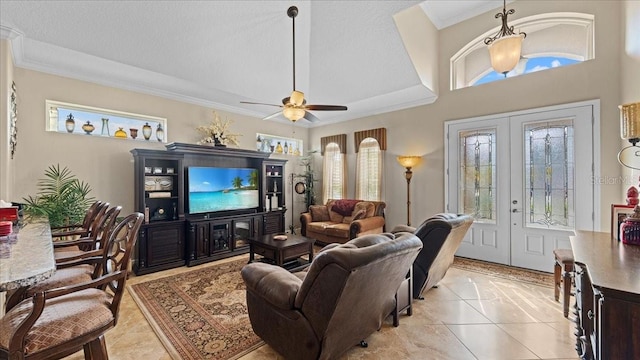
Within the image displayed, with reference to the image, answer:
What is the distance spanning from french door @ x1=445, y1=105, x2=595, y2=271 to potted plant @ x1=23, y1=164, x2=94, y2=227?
5.75 m

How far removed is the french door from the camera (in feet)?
12.2

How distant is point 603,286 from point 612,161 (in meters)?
3.57

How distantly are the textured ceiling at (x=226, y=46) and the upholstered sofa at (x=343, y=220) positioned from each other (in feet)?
7.21

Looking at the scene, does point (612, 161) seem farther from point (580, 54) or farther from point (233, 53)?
point (233, 53)

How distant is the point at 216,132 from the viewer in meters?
5.04

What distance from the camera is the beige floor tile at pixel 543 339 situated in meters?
2.15

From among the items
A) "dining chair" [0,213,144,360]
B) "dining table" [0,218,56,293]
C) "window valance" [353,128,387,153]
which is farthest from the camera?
"window valance" [353,128,387,153]

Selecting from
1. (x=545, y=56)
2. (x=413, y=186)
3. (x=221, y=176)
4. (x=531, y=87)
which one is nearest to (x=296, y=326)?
(x=221, y=176)

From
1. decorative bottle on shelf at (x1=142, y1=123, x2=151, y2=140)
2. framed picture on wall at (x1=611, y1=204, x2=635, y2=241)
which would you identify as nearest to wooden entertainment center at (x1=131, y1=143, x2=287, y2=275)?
decorative bottle on shelf at (x1=142, y1=123, x2=151, y2=140)

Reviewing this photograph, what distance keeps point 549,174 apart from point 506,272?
1607 millimetres

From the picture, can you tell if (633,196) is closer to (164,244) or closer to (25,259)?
(25,259)

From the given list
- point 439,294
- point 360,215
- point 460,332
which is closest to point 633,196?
point 460,332

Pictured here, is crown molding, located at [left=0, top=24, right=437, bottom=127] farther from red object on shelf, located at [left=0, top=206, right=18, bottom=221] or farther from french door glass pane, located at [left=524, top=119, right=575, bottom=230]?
red object on shelf, located at [left=0, top=206, right=18, bottom=221]

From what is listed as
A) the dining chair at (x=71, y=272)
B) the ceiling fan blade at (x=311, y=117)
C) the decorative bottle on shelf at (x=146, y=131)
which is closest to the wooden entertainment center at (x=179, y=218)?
the decorative bottle on shelf at (x=146, y=131)
